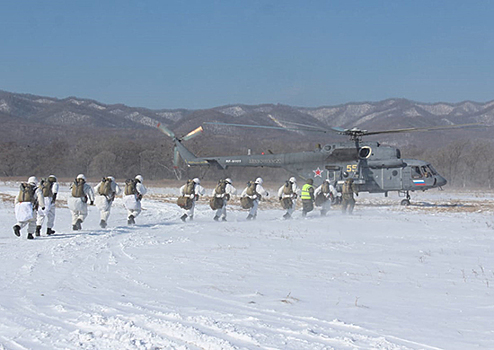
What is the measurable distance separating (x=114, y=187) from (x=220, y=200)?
3759 mm

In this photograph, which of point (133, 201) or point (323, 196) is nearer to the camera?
point (133, 201)

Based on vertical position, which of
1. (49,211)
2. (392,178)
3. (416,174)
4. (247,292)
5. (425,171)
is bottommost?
(247,292)

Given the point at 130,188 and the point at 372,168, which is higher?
the point at 372,168

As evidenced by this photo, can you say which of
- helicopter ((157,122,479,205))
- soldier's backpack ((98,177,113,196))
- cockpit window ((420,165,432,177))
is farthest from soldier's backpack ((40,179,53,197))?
cockpit window ((420,165,432,177))

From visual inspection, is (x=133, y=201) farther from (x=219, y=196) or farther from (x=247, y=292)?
(x=247, y=292)

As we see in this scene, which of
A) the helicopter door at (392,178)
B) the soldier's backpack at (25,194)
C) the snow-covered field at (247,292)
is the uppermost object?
the helicopter door at (392,178)

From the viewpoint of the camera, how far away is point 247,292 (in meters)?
6.77

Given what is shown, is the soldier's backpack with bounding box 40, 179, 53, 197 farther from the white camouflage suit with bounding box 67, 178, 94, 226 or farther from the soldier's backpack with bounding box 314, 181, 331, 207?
the soldier's backpack with bounding box 314, 181, 331, 207

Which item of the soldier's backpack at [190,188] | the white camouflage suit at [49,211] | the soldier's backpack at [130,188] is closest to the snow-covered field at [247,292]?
the white camouflage suit at [49,211]

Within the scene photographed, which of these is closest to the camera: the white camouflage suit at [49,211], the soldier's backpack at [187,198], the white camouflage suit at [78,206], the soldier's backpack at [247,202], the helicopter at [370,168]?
Answer: the white camouflage suit at [49,211]

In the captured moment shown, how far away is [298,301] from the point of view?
20.6 feet

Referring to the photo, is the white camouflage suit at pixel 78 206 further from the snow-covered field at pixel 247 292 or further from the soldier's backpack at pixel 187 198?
the soldier's backpack at pixel 187 198

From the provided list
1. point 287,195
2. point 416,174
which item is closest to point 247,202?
point 287,195

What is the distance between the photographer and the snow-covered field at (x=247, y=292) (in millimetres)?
4883
